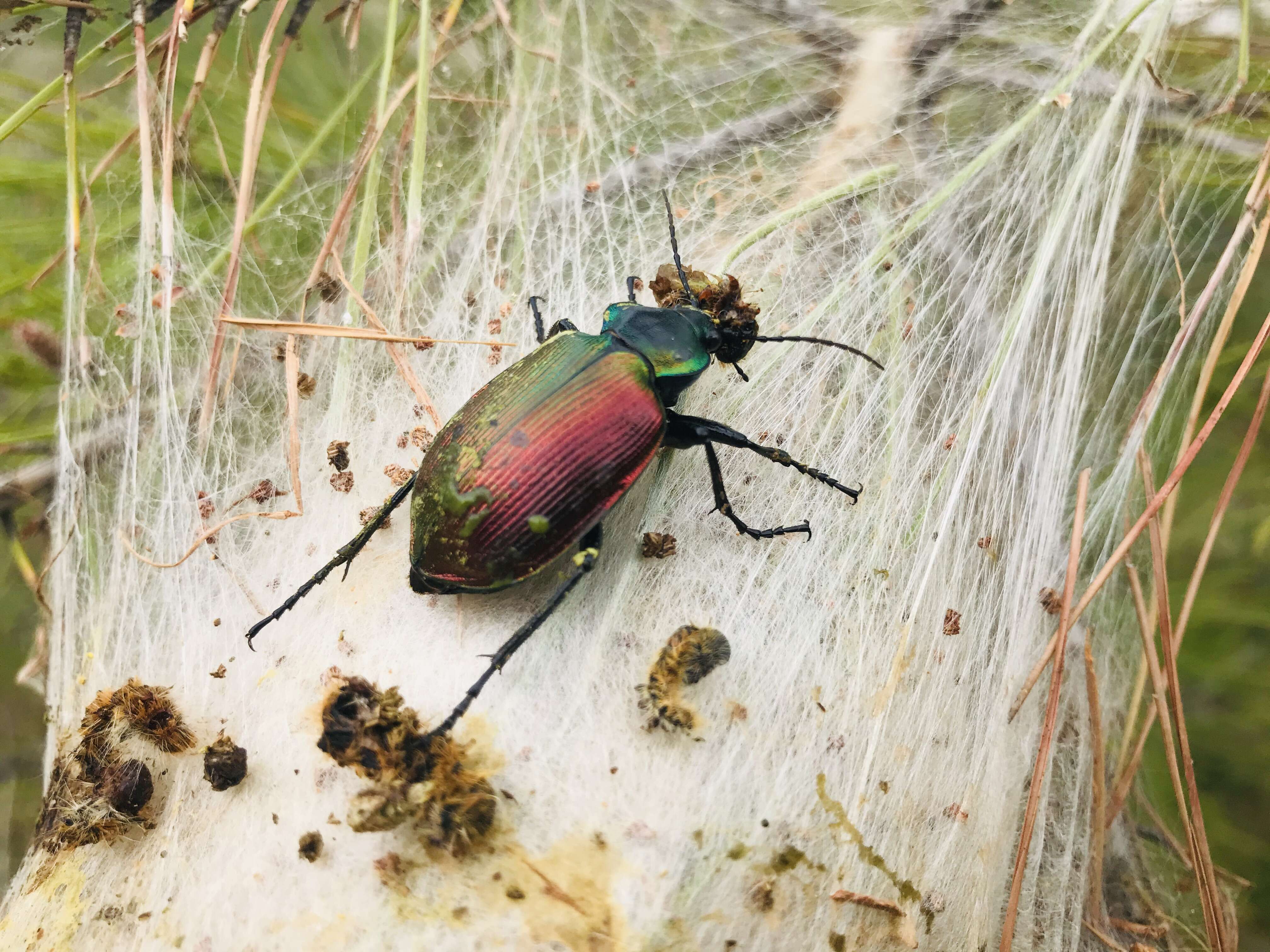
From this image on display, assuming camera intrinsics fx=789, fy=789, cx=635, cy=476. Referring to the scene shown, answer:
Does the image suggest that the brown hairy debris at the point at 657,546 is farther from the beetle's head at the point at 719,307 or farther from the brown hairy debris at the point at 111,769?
the brown hairy debris at the point at 111,769

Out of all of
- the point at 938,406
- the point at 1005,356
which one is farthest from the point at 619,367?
the point at 1005,356

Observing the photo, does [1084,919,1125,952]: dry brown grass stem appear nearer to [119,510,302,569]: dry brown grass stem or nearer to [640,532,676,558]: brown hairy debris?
[640,532,676,558]: brown hairy debris

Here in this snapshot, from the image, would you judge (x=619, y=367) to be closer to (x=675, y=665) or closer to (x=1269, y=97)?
(x=675, y=665)

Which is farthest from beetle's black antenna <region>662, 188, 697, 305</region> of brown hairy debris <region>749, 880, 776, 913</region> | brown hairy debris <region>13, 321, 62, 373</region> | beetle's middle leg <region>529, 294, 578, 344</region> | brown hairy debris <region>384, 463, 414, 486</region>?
brown hairy debris <region>13, 321, 62, 373</region>

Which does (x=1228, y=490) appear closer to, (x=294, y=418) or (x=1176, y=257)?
(x=1176, y=257)

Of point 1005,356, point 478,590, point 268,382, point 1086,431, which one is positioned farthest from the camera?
point 1086,431
